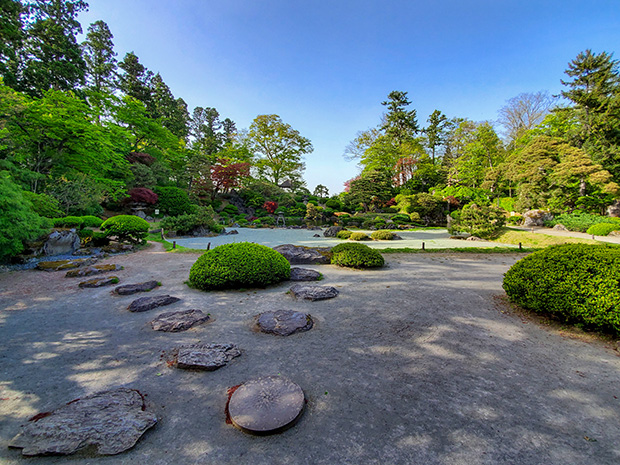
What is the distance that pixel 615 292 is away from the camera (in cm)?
286

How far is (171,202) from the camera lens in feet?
62.8

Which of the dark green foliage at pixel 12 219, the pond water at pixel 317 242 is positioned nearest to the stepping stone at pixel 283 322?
the dark green foliage at pixel 12 219

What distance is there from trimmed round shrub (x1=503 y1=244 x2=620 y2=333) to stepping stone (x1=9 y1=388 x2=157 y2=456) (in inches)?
180

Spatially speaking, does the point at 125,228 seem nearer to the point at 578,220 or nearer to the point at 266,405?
the point at 266,405

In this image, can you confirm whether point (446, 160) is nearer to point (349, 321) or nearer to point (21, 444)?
point (349, 321)

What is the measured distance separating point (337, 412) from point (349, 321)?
5.43 feet

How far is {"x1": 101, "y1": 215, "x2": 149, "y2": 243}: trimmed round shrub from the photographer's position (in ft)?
30.5

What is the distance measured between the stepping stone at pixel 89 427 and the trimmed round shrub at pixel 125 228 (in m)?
9.20

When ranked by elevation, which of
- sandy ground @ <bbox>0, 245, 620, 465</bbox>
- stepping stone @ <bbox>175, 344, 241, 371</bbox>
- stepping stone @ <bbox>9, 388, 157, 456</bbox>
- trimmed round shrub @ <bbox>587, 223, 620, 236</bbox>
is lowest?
sandy ground @ <bbox>0, 245, 620, 465</bbox>

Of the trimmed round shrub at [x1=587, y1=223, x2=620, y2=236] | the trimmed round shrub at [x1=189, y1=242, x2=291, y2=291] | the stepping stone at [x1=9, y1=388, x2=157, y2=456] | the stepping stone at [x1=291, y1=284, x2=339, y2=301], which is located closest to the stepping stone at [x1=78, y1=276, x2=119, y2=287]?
the trimmed round shrub at [x1=189, y1=242, x2=291, y2=291]

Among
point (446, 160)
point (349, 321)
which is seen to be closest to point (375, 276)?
point (349, 321)

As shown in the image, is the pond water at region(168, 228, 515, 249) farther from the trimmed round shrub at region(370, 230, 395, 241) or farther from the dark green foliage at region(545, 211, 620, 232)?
the dark green foliage at region(545, 211, 620, 232)

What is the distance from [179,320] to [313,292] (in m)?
2.11

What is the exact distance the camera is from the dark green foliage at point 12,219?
5.53 m
